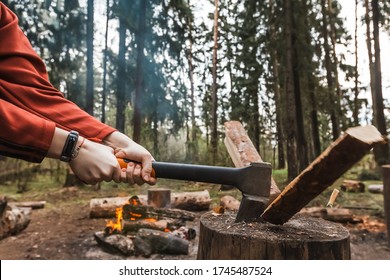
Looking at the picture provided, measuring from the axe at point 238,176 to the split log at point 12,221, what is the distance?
3866 millimetres

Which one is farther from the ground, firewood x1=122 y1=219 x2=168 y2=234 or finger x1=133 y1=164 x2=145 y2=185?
finger x1=133 y1=164 x2=145 y2=185

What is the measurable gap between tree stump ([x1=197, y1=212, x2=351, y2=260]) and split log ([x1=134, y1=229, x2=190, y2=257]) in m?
2.12

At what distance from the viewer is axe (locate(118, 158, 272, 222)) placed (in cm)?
155

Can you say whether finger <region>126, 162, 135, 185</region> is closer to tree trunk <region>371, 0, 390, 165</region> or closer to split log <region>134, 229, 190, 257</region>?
split log <region>134, 229, 190, 257</region>

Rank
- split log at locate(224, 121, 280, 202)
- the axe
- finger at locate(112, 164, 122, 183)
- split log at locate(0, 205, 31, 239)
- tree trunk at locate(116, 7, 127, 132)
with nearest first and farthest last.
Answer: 1. finger at locate(112, 164, 122, 183)
2. the axe
3. split log at locate(224, 121, 280, 202)
4. split log at locate(0, 205, 31, 239)
5. tree trunk at locate(116, 7, 127, 132)

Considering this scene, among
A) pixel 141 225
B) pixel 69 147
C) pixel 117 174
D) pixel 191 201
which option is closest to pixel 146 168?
pixel 117 174

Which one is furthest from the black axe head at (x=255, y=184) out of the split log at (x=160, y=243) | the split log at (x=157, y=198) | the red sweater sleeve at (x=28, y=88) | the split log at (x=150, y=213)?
the split log at (x=157, y=198)

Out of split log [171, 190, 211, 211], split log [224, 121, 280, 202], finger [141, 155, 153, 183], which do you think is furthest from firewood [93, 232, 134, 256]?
finger [141, 155, 153, 183]

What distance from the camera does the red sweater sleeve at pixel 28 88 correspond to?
138cm
